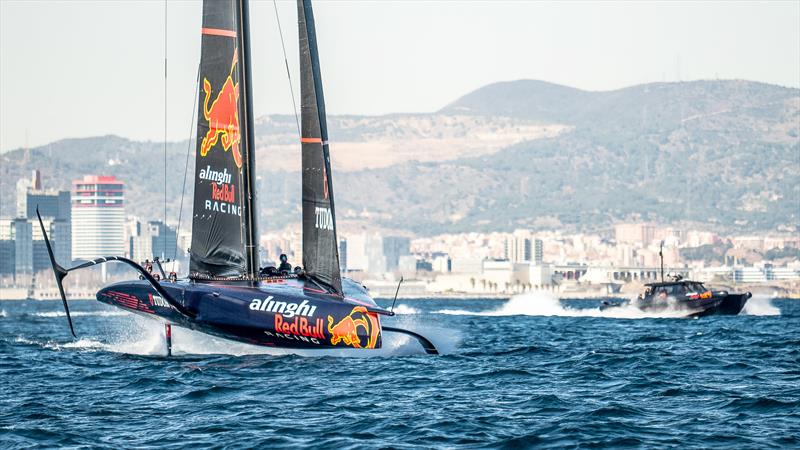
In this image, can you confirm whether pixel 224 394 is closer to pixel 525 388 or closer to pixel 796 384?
pixel 525 388

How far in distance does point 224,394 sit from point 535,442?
8326 millimetres

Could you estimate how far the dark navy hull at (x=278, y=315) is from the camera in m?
35.9

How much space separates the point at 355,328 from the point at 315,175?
A: 14.4 ft

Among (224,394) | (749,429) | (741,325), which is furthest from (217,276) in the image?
(741,325)

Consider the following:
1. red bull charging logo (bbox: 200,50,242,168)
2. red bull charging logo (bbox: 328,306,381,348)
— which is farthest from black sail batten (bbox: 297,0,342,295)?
red bull charging logo (bbox: 200,50,242,168)

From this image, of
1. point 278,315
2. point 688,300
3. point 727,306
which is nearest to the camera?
point 278,315

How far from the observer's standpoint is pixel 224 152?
39.2m

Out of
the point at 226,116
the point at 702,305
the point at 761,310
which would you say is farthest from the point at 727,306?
the point at 226,116

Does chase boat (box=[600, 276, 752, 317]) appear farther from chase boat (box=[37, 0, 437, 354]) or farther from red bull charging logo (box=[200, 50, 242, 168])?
red bull charging logo (box=[200, 50, 242, 168])

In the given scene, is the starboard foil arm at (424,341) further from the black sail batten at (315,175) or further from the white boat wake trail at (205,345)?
the black sail batten at (315,175)

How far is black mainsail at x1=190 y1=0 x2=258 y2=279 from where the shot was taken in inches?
1537

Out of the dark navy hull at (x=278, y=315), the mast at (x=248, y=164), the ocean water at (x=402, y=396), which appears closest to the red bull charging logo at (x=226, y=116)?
the mast at (x=248, y=164)

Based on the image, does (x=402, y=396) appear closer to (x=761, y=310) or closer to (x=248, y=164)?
(x=248, y=164)

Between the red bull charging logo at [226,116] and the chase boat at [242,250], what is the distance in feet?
0.09
